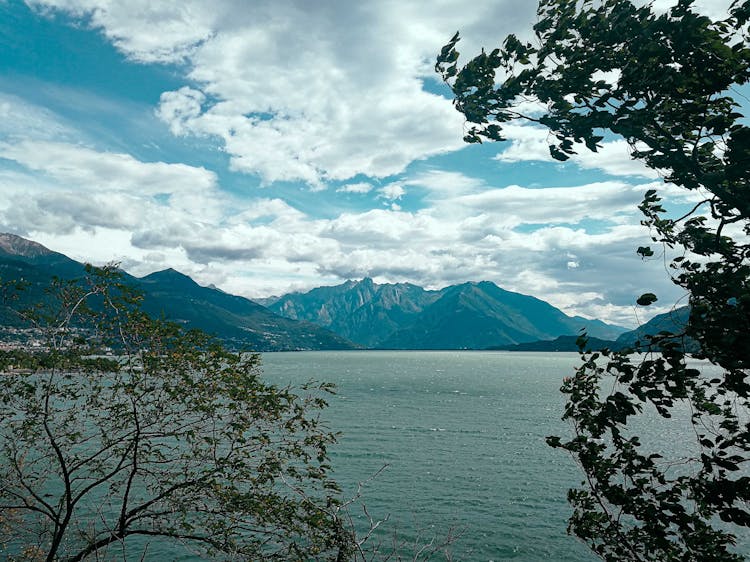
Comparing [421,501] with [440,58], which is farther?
[421,501]

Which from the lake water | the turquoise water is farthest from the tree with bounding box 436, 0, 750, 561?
the turquoise water

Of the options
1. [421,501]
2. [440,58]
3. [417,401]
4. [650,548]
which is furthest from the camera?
[417,401]

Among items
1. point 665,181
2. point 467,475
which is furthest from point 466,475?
point 665,181

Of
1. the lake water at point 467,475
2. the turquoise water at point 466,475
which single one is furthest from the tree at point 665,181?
the turquoise water at point 466,475

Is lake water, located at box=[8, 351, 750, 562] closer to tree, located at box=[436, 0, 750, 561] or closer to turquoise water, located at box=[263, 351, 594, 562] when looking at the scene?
turquoise water, located at box=[263, 351, 594, 562]

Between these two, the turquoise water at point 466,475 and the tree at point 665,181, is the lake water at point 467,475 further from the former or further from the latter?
the tree at point 665,181

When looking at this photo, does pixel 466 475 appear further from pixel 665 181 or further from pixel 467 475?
pixel 665 181

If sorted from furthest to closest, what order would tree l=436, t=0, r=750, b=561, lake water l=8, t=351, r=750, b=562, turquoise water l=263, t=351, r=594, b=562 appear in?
turquoise water l=263, t=351, r=594, b=562, lake water l=8, t=351, r=750, b=562, tree l=436, t=0, r=750, b=561

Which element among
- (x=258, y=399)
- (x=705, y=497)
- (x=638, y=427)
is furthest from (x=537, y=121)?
(x=638, y=427)

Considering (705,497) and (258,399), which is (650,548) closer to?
(705,497)

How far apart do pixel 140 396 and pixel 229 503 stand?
13.2 feet

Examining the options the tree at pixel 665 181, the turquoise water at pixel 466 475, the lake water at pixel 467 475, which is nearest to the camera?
the tree at pixel 665 181

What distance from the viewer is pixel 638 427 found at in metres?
80.9

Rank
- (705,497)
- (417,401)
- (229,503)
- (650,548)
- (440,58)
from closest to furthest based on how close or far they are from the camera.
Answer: (705,497), (650,548), (440,58), (229,503), (417,401)
